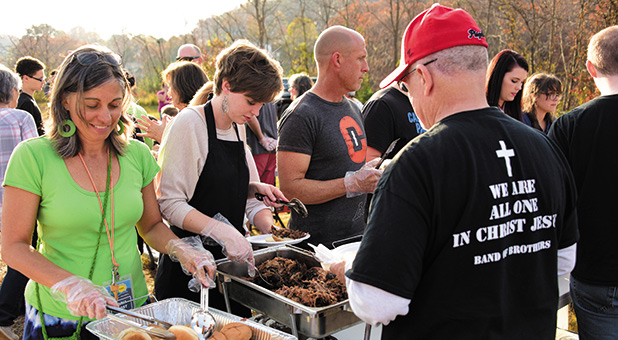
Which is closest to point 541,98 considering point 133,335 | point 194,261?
point 194,261

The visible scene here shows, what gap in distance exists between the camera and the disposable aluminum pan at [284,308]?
5.37 ft

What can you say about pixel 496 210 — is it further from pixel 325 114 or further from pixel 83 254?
pixel 325 114

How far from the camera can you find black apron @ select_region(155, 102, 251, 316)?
215 centimetres

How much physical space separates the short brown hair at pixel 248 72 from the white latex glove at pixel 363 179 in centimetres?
69

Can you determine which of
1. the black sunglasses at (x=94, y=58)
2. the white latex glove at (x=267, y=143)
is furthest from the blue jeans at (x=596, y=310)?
the white latex glove at (x=267, y=143)

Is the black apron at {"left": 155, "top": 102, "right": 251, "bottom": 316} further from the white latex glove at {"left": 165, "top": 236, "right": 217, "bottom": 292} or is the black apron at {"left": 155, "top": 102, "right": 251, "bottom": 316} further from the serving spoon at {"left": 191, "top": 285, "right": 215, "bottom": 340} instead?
the serving spoon at {"left": 191, "top": 285, "right": 215, "bottom": 340}

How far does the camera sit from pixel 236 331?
5.16ft

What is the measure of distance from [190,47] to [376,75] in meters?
10.1

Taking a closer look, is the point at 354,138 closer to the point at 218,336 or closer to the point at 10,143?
the point at 218,336

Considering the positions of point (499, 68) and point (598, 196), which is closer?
point (598, 196)

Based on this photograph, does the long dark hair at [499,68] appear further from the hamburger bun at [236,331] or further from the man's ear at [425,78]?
the hamburger bun at [236,331]

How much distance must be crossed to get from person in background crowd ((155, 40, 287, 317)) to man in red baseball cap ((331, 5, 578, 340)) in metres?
0.93

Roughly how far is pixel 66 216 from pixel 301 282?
3.16 feet

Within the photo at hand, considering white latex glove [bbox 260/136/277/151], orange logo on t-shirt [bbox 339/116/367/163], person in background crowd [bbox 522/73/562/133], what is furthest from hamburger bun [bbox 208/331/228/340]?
white latex glove [bbox 260/136/277/151]
